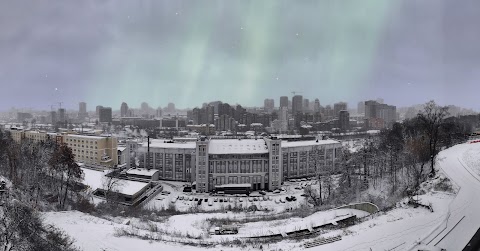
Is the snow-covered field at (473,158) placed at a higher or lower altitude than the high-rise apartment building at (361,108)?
lower

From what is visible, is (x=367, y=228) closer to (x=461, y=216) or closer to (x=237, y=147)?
(x=461, y=216)

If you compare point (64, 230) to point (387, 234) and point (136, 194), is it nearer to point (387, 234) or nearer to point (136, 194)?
point (387, 234)

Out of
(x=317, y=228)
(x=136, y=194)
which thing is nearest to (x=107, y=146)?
(x=136, y=194)

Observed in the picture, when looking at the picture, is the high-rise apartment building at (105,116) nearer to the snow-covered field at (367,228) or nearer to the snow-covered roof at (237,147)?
the snow-covered roof at (237,147)

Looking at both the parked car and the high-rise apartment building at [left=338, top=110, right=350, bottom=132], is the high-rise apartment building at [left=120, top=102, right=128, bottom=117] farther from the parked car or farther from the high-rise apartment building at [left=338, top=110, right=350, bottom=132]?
the parked car

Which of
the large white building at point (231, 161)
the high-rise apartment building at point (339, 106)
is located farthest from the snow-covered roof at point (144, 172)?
the high-rise apartment building at point (339, 106)

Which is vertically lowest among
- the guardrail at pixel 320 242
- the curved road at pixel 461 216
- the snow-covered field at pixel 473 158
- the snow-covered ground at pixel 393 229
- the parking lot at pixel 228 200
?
the parking lot at pixel 228 200

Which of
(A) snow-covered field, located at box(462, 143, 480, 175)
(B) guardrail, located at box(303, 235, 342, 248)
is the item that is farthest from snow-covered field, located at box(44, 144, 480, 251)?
(A) snow-covered field, located at box(462, 143, 480, 175)
